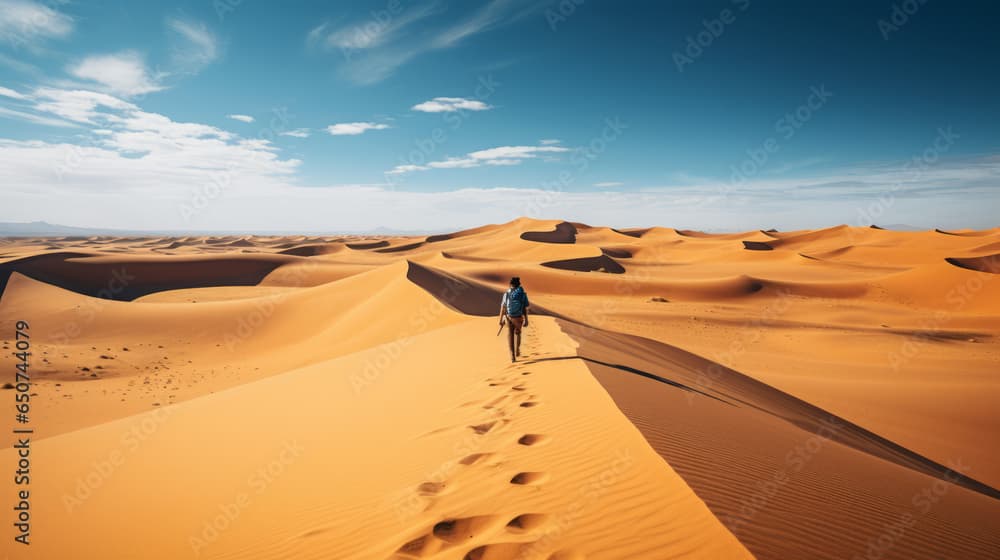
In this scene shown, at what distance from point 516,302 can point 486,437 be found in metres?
3.49

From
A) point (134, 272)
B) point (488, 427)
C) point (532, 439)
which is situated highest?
point (532, 439)

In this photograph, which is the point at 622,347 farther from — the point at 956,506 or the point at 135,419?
the point at 135,419

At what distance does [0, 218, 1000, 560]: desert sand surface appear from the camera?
3.14 metres

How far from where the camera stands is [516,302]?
26.3 feet

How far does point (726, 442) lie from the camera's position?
460 centimetres

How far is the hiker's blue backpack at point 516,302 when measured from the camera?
7992mm

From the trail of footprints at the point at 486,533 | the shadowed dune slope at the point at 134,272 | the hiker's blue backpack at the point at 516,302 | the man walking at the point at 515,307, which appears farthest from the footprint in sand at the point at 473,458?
the shadowed dune slope at the point at 134,272

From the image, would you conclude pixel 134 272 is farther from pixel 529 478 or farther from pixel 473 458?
pixel 529 478

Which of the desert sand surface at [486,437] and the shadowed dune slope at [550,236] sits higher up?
the shadowed dune slope at [550,236]

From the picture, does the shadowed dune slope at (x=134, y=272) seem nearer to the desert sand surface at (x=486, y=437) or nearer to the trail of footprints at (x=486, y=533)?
the desert sand surface at (x=486, y=437)

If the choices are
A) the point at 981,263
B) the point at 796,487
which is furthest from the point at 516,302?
the point at 981,263

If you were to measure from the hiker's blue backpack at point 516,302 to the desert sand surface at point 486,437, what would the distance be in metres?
0.97

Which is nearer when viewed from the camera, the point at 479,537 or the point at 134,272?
the point at 479,537

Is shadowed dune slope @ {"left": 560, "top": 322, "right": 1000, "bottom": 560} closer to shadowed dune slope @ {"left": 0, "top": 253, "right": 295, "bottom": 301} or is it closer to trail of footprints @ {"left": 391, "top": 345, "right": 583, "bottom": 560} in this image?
trail of footprints @ {"left": 391, "top": 345, "right": 583, "bottom": 560}
